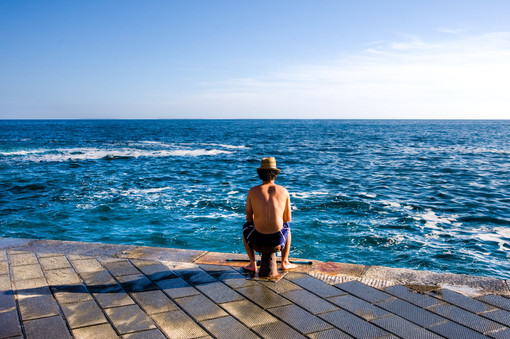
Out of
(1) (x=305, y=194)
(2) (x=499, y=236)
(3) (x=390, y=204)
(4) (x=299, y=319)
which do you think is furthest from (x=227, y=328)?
(1) (x=305, y=194)

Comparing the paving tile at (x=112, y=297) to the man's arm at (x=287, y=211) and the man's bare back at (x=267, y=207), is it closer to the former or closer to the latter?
the man's bare back at (x=267, y=207)

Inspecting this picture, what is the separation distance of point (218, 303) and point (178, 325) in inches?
22.5

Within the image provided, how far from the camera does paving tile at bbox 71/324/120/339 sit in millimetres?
3365

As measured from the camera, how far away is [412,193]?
15883 millimetres

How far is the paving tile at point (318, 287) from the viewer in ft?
14.0

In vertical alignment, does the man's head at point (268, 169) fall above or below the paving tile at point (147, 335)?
above

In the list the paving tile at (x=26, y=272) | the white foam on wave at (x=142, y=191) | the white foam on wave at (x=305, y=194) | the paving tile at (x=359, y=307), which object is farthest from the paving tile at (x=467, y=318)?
the white foam on wave at (x=142, y=191)

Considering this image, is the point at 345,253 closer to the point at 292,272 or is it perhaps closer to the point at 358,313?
the point at 292,272

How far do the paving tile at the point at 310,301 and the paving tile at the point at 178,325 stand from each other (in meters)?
1.15

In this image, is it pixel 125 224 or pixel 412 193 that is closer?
pixel 125 224

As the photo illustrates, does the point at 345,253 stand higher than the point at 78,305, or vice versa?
the point at 78,305

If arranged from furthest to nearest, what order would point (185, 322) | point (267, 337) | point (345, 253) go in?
point (345, 253), point (185, 322), point (267, 337)

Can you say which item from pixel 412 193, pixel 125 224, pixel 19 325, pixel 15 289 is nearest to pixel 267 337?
pixel 19 325

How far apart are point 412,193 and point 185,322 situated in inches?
569
